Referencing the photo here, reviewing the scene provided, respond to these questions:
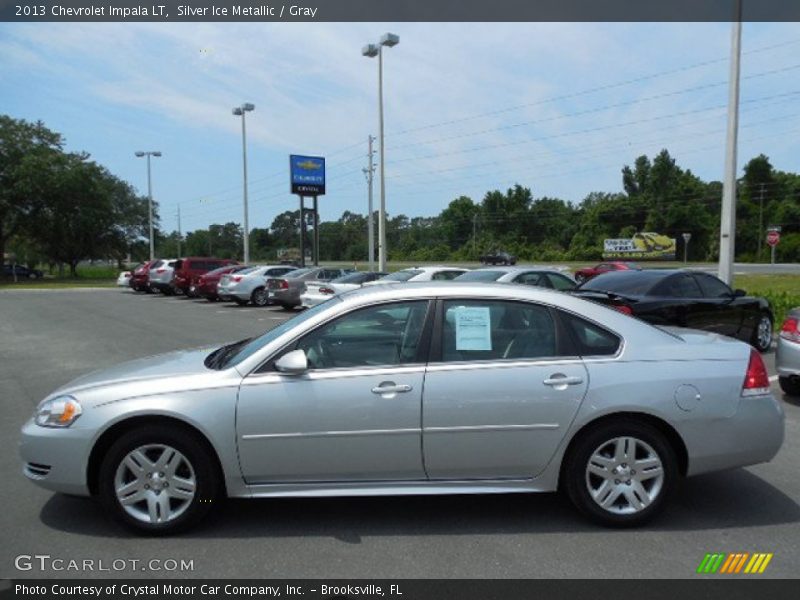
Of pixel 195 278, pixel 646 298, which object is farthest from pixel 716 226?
pixel 646 298

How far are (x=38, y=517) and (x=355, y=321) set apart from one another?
2.39m

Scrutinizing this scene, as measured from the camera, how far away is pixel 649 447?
4078 mm

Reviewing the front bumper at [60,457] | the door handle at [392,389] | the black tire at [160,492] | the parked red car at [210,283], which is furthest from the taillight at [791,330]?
the parked red car at [210,283]

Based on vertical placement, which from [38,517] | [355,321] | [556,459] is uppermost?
[355,321]

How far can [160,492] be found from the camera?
13.1ft

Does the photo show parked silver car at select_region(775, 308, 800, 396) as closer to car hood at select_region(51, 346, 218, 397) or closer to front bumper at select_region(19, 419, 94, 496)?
car hood at select_region(51, 346, 218, 397)

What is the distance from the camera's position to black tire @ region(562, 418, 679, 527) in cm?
407

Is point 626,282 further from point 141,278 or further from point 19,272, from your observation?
point 19,272

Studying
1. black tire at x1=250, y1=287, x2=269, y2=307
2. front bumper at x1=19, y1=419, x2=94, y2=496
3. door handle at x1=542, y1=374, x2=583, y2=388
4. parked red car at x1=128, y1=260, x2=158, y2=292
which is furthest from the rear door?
parked red car at x1=128, y1=260, x2=158, y2=292

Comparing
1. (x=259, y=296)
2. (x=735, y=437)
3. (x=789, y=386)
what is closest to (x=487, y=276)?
(x=789, y=386)

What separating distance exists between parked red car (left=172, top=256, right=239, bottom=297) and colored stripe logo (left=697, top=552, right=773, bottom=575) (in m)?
27.0

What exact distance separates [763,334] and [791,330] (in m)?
4.34

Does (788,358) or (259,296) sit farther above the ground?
(788,358)

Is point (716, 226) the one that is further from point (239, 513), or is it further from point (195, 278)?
point (239, 513)
